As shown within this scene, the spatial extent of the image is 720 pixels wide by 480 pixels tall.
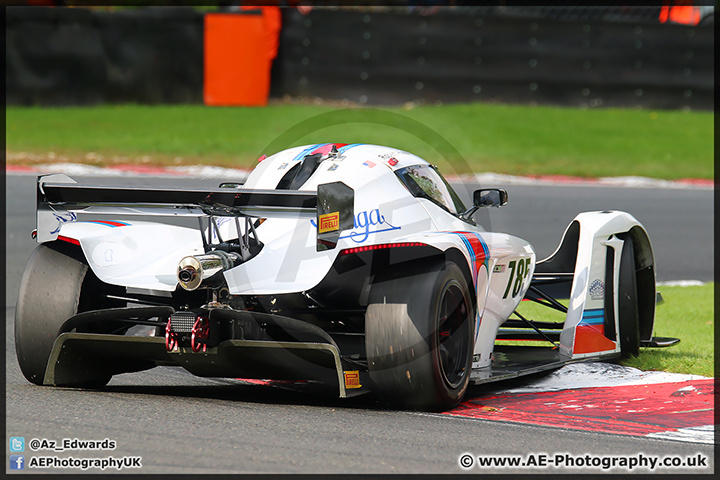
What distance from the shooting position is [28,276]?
18.7ft

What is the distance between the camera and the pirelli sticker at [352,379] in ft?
16.8

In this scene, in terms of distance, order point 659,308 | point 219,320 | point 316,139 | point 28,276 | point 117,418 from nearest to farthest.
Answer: point 117,418
point 219,320
point 28,276
point 659,308
point 316,139

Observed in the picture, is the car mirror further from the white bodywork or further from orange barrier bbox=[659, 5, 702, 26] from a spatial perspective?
orange barrier bbox=[659, 5, 702, 26]

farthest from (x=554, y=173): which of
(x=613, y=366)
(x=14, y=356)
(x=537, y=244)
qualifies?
(x=14, y=356)

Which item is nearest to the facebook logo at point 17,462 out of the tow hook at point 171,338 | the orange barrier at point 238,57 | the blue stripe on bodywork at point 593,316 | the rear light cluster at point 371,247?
the tow hook at point 171,338

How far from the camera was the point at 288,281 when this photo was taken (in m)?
5.22

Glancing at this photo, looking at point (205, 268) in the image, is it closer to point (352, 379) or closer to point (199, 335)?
point (199, 335)

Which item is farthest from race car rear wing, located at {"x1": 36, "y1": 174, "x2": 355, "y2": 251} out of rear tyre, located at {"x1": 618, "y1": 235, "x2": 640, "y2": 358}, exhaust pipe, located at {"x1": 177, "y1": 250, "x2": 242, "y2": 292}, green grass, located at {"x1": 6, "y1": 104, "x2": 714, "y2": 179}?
green grass, located at {"x1": 6, "y1": 104, "x2": 714, "y2": 179}

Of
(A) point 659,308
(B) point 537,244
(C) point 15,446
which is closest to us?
(C) point 15,446

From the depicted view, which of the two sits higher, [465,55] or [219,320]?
[465,55]

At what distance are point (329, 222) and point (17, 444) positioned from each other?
6.06 feet

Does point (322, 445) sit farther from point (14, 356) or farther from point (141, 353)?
point (14, 356)

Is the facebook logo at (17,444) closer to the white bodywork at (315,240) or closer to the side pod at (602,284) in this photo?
the white bodywork at (315,240)

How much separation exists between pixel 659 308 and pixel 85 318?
635 centimetres
